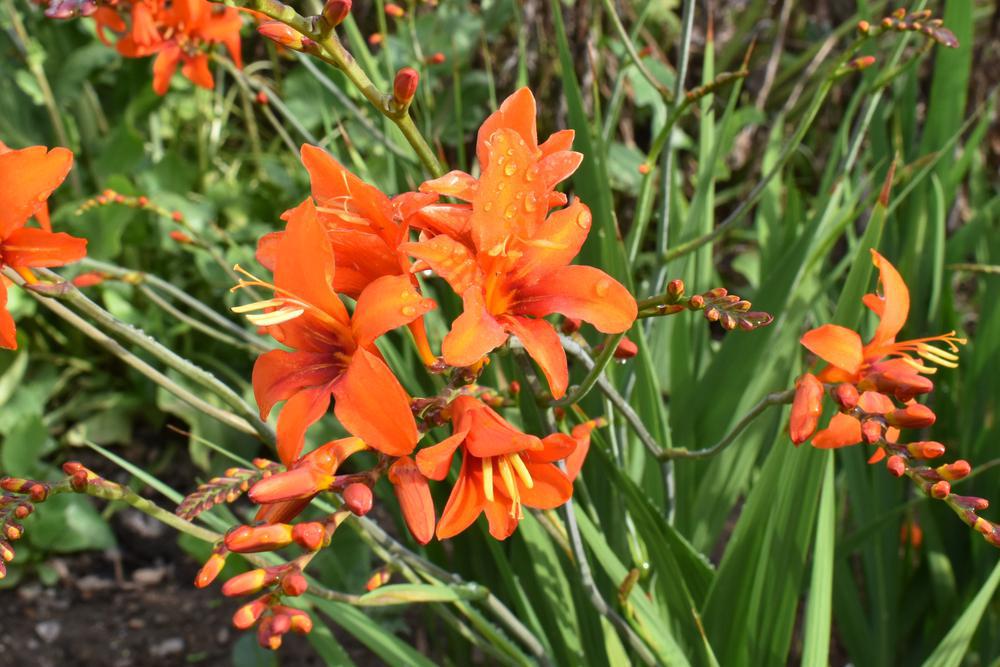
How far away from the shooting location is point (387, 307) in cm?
71

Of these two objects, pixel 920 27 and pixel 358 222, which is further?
pixel 920 27

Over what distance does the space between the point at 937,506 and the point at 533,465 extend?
44.3 inches

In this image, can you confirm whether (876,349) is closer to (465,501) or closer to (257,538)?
(465,501)

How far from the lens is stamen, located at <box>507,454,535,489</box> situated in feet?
2.63

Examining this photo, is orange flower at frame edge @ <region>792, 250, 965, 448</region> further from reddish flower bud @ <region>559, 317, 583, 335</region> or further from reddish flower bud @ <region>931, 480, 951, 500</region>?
reddish flower bud @ <region>559, 317, 583, 335</region>

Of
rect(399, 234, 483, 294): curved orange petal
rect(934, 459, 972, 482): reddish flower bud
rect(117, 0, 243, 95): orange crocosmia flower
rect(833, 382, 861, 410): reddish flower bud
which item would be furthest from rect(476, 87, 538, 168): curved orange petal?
rect(117, 0, 243, 95): orange crocosmia flower

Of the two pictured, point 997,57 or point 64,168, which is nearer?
point 64,168

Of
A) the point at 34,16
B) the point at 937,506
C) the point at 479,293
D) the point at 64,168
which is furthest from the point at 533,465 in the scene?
the point at 34,16

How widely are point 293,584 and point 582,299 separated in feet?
1.01

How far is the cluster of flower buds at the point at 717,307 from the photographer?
0.72 metres

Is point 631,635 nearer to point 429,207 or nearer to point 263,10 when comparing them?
point 429,207

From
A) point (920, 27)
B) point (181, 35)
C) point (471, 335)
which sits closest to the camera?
point (471, 335)

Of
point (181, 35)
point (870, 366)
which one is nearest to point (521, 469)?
point (870, 366)

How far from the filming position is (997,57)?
9.87 feet
